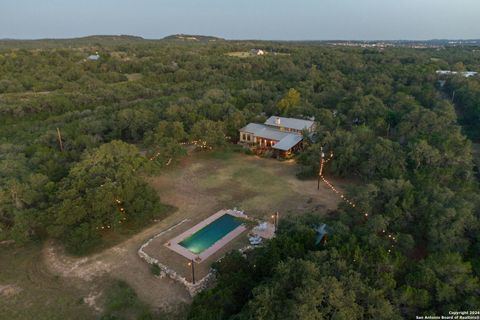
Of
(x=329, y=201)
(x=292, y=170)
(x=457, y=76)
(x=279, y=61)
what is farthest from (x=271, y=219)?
(x=279, y=61)

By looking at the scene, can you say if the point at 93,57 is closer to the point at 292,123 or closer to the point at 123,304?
the point at 292,123

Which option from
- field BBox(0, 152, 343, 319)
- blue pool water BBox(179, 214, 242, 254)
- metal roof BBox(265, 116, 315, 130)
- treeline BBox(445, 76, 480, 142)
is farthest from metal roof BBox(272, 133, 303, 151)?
treeline BBox(445, 76, 480, 142)

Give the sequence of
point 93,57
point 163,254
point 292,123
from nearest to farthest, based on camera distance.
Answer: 1. point 163,254
2. point 292,123
3. point 93,57

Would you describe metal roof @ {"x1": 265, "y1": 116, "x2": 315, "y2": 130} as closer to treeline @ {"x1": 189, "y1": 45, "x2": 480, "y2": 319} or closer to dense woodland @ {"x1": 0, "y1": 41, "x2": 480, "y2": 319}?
dense woodland @ {"x1": 0, "y1": 41, "x2": 480, "y2": 319}

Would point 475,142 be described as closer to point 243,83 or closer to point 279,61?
point 243,83

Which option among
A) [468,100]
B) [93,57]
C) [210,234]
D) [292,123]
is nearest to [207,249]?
[210,234]

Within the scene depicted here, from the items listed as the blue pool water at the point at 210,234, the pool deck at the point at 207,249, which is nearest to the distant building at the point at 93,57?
the pool deck at the point at 207,249

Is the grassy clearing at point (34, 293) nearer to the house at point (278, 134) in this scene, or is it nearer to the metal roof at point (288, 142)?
the metal roof at point (288, 142)

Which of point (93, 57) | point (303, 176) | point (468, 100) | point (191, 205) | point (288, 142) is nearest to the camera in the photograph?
point (191, 205)
